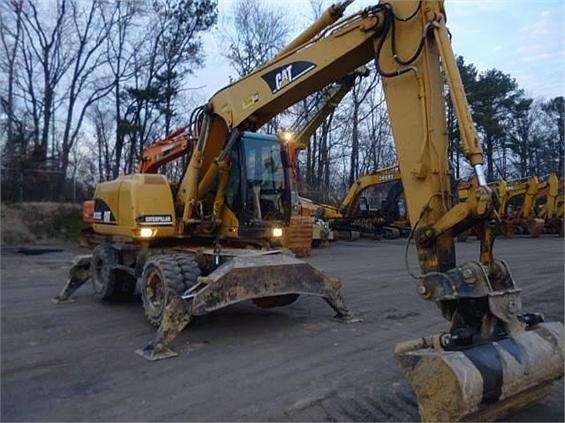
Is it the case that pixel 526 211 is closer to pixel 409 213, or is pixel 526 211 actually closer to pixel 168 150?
pixel 168 150

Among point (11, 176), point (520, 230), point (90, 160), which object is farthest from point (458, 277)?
point (90, 160)

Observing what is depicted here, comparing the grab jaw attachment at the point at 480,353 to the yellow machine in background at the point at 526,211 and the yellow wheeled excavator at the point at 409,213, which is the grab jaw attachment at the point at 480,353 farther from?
the yellow machine in background at the point at 526,211

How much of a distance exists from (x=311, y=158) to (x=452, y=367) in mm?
31774

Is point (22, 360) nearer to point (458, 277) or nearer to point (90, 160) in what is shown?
point (458, 277)

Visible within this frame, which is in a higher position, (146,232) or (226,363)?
(146,232)

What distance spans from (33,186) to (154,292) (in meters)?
17.8

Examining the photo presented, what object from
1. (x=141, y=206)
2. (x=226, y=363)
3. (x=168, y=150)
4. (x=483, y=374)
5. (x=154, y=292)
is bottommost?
(x=226, y=363)

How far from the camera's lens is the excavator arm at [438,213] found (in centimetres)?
351

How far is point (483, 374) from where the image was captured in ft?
11.3

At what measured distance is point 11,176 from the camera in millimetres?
21438

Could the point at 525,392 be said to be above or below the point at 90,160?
below

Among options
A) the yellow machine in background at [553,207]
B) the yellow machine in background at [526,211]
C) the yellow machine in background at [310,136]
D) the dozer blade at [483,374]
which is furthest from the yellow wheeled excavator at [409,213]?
the yellow machine in background at [553,207]

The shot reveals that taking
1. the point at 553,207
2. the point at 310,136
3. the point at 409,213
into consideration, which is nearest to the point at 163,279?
the point at 409,213

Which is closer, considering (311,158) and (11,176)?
(11,176)
